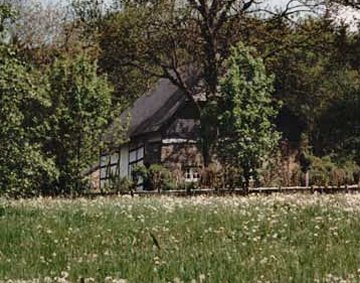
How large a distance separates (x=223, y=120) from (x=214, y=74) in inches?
287

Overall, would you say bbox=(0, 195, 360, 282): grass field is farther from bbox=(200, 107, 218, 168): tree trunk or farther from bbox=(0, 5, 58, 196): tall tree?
bbox=(200, 107, 218, 168): tree trunk

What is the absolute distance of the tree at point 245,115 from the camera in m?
44.4

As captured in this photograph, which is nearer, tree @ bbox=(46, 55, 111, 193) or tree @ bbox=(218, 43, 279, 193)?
tree @ bbox=(46, 55, 111, 193)

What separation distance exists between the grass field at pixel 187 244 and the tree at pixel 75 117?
24771 millimetres

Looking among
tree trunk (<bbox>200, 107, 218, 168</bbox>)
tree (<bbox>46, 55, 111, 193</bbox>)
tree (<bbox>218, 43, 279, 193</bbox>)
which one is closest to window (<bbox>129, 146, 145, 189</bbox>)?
tree trunk (<bbox>200, 107, 218, 168</bbox>)

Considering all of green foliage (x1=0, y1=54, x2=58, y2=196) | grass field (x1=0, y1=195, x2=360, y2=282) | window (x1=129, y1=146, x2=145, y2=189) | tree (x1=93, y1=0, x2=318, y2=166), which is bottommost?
grass field (x1=0, y1=195, x2=360, y2=282)

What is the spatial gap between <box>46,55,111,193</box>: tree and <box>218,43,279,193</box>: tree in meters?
6.14

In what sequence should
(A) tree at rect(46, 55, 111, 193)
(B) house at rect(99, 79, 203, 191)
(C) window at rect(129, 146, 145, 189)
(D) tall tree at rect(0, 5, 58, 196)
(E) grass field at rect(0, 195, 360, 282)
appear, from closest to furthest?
(E) grass field at rect(0, 195, 360, 282), (D) tall tree at rect(0, 5, 58, 196), (A) tree at rect(46, 55, 111, 193), (B) house at rect(99, 79, 203, 191), (C) window at rect(129, 146, 145, 189)

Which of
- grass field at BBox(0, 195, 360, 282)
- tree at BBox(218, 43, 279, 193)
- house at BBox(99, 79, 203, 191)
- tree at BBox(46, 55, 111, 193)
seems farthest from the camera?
house at BBox(99, 79, 203, 191)

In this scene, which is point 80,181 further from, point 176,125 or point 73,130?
point 176,125

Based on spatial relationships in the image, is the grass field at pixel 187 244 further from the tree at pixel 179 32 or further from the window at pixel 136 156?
the window at pixel 136 156

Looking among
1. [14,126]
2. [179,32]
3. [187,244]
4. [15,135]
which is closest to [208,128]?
[179,32]

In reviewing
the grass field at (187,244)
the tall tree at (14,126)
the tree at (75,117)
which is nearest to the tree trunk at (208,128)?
the tree at (75,117)

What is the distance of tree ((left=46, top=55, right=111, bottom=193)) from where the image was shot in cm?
4306
